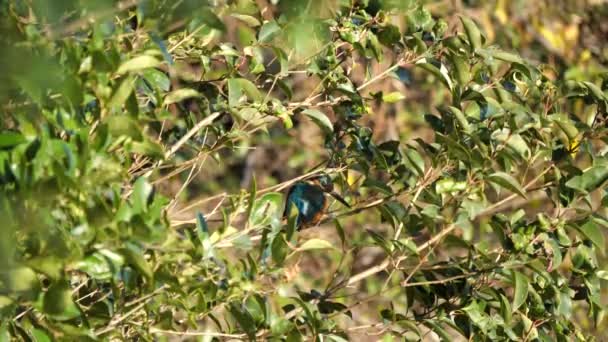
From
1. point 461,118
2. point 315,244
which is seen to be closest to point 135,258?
point 315,244

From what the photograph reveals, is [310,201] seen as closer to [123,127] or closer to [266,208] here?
[266,208]

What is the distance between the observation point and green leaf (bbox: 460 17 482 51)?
195 cm

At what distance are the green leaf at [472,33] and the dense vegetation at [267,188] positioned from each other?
0.01 meters

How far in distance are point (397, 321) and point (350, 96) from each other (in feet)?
1.32

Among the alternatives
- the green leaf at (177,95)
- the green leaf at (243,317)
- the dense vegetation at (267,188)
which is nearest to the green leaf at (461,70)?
the dense vegetation at (267,188)

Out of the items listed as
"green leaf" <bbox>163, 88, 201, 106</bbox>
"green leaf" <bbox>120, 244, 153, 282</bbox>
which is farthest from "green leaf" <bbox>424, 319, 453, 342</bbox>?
"green leaf" <bbox>120, 244, 153, 282</bbox>

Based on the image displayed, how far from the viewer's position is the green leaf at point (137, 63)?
4.68ft

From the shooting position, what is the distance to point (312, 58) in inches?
75.8

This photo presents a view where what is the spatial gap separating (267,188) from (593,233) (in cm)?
58

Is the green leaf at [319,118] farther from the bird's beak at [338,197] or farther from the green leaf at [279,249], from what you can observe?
the green leaf at [279,249]

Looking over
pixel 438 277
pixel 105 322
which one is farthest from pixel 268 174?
pixel 105 322

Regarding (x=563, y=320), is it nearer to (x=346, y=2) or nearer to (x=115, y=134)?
(x=346, y=2)

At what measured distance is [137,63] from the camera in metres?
1.44

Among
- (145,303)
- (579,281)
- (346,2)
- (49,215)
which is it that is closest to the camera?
(49,215)
